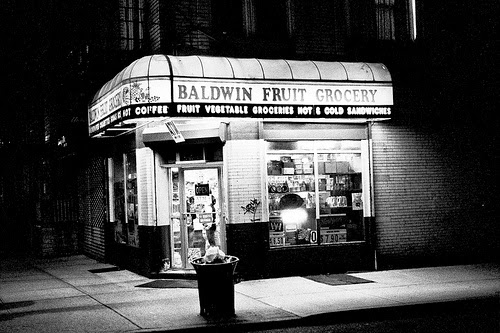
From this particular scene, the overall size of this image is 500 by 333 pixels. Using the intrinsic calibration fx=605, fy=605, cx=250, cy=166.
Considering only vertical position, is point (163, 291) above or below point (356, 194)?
below

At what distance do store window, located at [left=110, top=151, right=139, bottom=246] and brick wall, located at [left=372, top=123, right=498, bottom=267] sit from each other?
593cm

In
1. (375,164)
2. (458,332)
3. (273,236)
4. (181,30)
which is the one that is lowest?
(458,332)

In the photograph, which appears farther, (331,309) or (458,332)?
(331,309)

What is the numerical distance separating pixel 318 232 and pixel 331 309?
163 inches

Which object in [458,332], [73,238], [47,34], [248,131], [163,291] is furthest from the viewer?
[73,238]

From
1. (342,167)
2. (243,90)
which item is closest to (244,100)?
(243,90)

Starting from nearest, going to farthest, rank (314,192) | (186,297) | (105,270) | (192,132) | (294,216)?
(186,297), (192,132), (294,216), (314,192), (105,270)

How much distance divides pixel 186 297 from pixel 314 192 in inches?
163

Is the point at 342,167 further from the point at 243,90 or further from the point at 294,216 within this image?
the point at 243,90

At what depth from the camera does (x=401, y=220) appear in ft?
47.3

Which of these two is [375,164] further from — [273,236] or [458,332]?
[458,332]

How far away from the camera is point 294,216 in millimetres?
13781

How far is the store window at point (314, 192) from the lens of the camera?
1362 centimetres

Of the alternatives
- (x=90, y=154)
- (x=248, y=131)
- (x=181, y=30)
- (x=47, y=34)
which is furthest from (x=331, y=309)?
(x=47, y=34)
